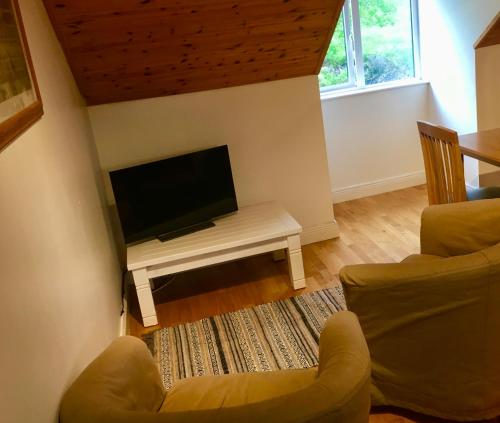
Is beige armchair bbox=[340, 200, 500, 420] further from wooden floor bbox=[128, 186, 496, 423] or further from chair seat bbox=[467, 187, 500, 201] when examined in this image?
wooden floor bbox=[128, 186, 496, 423]

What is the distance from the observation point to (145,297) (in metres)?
2.93

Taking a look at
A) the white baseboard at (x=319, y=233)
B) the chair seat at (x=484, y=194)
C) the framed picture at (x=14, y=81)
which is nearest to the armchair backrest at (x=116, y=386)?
the framed picture at (x=14, y=81)

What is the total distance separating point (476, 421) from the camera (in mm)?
1874

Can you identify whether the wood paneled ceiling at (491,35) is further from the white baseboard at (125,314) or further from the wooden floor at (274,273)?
the white baseboard at (125,314)

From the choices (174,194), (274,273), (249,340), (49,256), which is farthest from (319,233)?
(49,256)

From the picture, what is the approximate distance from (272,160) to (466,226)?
5.85 ft

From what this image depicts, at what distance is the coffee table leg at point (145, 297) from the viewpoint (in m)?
2.89

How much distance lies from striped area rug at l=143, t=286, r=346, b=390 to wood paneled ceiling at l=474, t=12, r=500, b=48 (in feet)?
7.19

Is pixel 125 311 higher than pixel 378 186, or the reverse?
pixel 378 186

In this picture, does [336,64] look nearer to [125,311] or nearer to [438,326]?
[125,311]

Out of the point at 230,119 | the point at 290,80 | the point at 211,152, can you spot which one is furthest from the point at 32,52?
the point at 290,80

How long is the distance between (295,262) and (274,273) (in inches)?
14.9

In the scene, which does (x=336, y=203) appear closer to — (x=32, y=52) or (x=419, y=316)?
(x=419, y=316)

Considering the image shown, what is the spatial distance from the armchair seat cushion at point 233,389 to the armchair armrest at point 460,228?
83 cm
